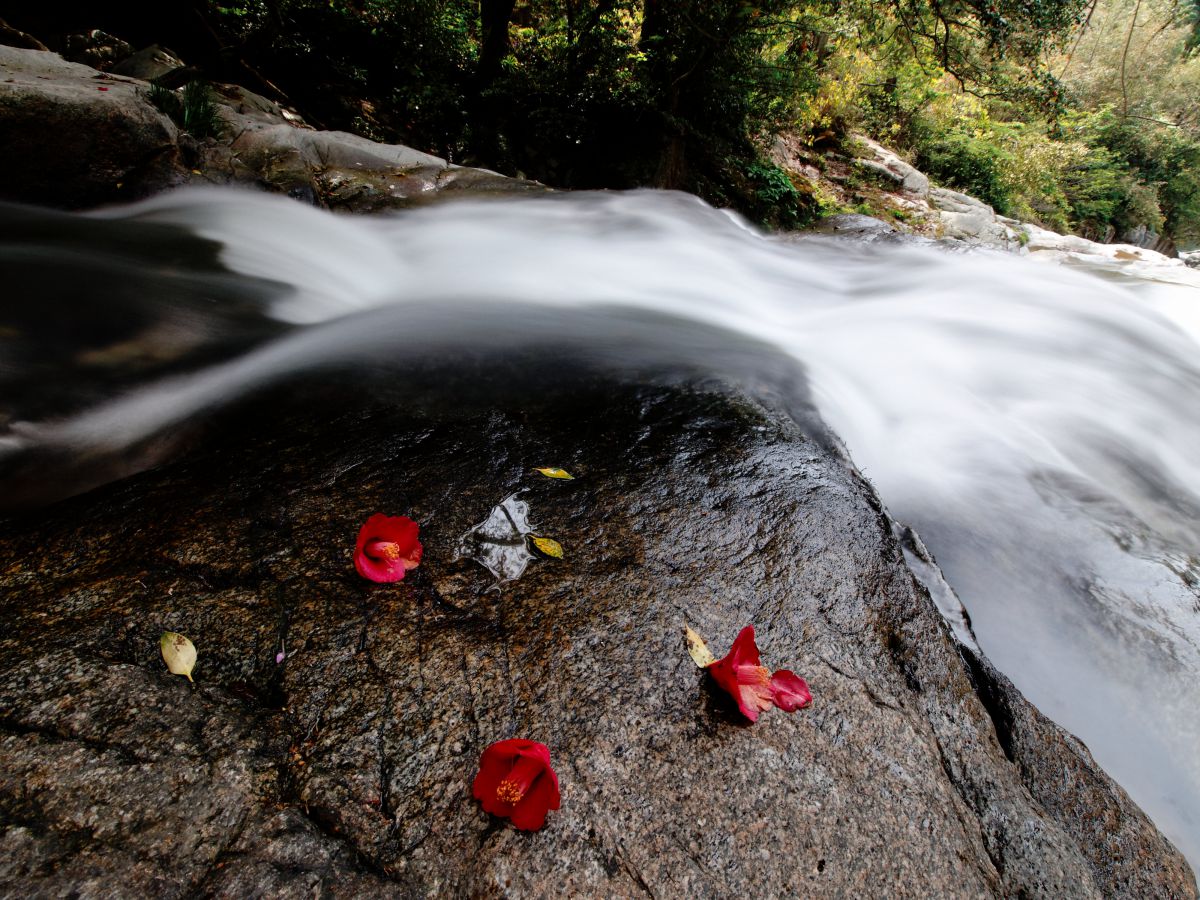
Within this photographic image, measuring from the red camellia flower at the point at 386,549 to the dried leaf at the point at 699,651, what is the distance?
0.78 meters

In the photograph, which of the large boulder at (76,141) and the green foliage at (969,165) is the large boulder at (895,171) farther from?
the large boulder at (76,141)

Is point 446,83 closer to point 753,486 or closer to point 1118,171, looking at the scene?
point 753,486

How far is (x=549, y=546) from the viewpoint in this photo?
1739mm

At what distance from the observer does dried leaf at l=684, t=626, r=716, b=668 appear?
4.81 feet

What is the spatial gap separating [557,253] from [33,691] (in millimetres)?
5440

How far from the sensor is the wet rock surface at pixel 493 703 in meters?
1.04

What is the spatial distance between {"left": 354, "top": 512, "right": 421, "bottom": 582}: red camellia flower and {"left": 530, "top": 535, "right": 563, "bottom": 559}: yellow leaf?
0.35 m

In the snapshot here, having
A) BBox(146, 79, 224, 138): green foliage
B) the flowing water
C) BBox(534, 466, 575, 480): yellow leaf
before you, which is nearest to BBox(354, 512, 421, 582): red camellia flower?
BBox(534, 466, 575, 480): yellow leaf

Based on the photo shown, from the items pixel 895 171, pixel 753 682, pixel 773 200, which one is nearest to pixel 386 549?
pixel 753 682

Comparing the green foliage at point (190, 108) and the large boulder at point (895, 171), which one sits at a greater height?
the large boulder at point (895, 171)

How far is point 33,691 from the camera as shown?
1.16m

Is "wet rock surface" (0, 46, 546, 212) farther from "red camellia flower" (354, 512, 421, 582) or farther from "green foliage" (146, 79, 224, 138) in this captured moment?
"red camellia flower" (354, 512, 421, 582)

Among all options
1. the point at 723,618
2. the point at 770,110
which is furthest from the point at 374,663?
the point at 770,110

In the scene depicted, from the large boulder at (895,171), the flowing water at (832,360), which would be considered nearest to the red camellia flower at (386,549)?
the flowing water at (832,360)
